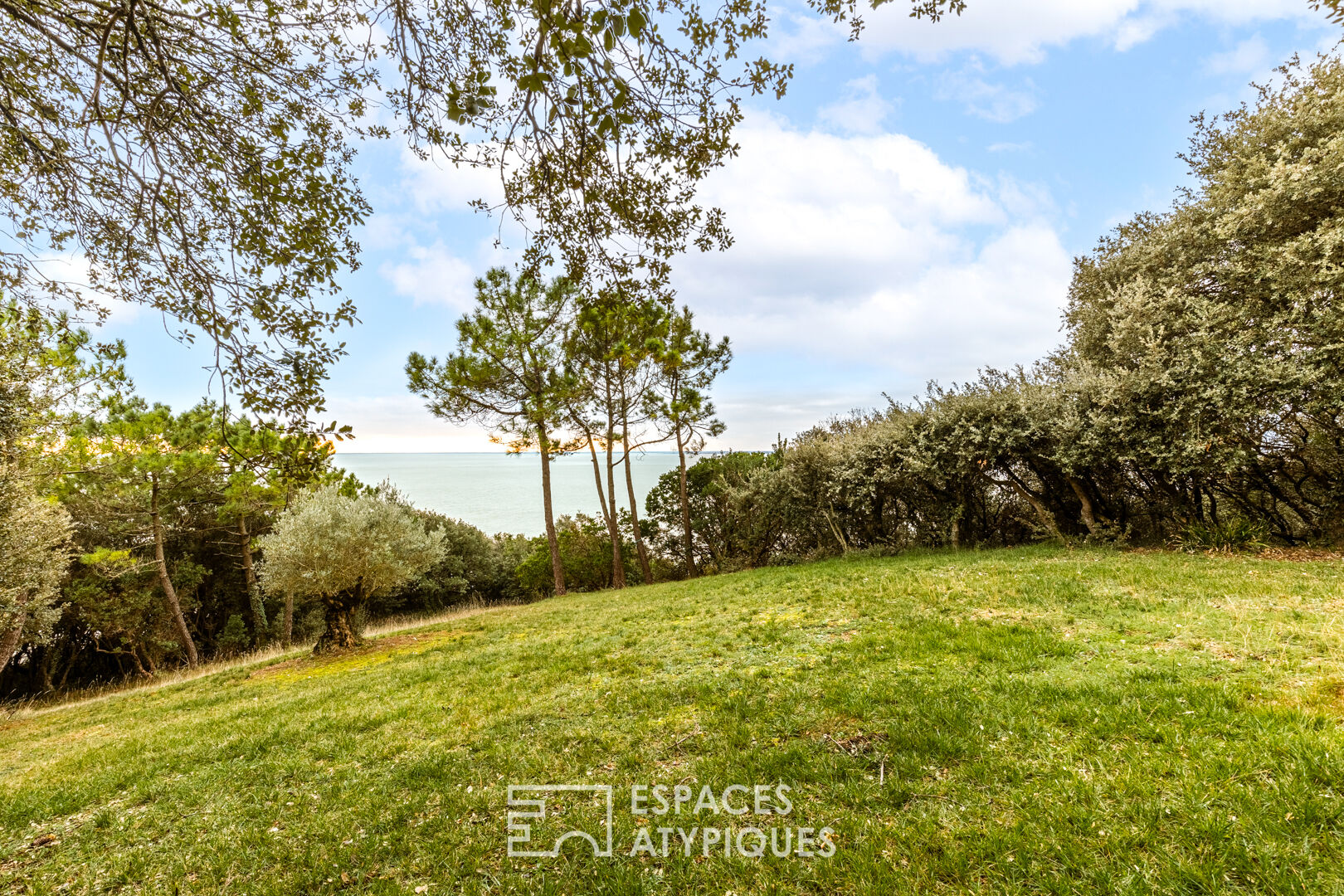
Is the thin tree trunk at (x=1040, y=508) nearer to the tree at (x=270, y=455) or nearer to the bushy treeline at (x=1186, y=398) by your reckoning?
the bushy treeline at (x=1186, y=398)

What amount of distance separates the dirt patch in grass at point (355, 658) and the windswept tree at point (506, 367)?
7149 mm

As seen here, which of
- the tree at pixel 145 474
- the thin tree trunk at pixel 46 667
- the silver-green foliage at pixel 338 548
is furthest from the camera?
the thin tree trunk at pixel 46 667

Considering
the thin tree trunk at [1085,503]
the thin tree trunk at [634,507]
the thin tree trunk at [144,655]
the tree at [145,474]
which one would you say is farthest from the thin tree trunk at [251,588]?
the thin tree trunk at [1085,503]

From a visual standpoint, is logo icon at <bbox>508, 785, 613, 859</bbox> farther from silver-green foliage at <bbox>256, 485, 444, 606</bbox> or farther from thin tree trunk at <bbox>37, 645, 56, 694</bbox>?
thin tree trunk at <bbox>37, 645, 56, 694</bbox>

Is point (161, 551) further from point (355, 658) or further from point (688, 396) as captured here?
point (688, 396)

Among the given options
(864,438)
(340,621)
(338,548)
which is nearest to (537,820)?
(338,548)

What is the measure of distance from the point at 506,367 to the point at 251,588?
12.4 metres

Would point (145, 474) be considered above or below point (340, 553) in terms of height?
above

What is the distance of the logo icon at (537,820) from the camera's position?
276 centimetres

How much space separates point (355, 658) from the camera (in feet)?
31.1

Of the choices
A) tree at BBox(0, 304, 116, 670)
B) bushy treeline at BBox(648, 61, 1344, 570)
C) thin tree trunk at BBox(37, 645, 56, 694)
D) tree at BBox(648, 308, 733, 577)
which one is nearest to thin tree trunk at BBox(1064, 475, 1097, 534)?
bushy treeline at BBox(648, 61, 1344, 570)

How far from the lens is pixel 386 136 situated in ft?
15.1

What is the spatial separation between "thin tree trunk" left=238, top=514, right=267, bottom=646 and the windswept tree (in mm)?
8368

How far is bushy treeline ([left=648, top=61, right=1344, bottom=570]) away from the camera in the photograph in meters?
8.20
